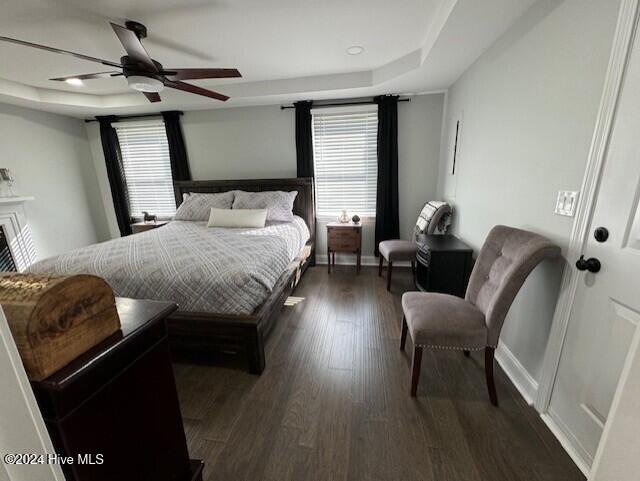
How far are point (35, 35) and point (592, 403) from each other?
433 cm

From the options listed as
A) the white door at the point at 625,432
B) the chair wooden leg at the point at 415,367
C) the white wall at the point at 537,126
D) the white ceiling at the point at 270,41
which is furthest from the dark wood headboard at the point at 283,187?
the white door at the point at 625,432

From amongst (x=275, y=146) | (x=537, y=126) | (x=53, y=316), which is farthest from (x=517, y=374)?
(x=275, y=146)

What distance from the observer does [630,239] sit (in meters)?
1.02

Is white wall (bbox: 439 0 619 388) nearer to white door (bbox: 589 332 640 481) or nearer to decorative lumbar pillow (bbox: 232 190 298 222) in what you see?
white door (bbox: 589 332 640 481)

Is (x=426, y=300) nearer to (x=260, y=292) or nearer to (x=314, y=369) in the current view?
(x=314, y=369)

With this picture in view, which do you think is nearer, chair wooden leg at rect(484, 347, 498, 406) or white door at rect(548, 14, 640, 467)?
white door at rect(548, 14, 640, 467)

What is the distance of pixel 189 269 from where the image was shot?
73.3 inches

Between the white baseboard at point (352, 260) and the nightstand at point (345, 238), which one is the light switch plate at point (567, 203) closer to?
the nightstand at point (345, 238)

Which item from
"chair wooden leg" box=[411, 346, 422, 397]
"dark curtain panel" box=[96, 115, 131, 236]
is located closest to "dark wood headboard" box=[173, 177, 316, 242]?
"dark curtain panel" box=[96, 115, 131, 236]

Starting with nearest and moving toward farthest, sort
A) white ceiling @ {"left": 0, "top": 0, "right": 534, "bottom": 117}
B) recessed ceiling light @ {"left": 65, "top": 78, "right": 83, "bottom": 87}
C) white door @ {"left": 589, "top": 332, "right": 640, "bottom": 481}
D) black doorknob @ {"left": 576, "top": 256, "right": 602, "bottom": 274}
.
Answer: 1. white door @ {"left": 589, "top": 332, "right": 640, "bottom": 481}
2. black doorknob @ {"left": 576, "top": 256, "right": 602, "bottom": 274}
3. white ceiling @ {"left": 0, "top": 0, "right": 534, "bottom": 117}
4. recessed ceiling light @ {"left": 65, "top": 78, "right": 83, "bottom": 87}

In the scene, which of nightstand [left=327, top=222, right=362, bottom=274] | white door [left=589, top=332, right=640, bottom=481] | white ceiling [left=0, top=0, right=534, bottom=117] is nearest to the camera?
white door [left=589, top=332, right=640, bottom=481]

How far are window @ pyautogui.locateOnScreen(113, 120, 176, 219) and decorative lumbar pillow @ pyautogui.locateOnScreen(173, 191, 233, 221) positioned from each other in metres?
0.92

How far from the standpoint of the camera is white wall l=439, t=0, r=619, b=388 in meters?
1.21

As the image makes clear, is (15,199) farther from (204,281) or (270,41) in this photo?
(270,41)
